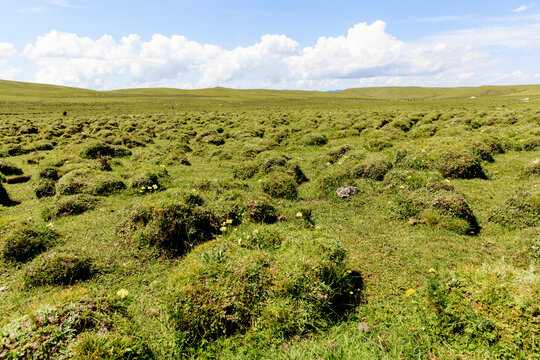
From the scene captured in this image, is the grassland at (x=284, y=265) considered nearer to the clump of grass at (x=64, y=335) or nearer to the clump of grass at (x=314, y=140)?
the clump of grass at (x=64, y=335)

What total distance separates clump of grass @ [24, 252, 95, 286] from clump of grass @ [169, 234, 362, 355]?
3.51 metres

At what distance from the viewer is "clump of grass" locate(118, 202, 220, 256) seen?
8602 millimetres

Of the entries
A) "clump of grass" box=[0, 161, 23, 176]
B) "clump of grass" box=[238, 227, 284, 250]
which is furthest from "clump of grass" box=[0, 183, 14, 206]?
"clump of grass" box=[238, 227, 284, 250]

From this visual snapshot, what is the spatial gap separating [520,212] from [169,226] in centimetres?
1312

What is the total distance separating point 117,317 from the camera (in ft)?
16.6

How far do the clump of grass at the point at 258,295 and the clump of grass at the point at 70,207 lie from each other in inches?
328

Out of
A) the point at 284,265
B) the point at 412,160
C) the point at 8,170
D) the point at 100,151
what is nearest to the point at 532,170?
the point at 412,160

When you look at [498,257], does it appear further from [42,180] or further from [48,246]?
[42,180]

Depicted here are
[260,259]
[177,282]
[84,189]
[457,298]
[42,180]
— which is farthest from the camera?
[42,180]

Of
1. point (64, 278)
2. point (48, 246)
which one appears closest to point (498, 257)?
point (64, 278)

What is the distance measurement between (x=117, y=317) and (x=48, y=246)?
5955mm

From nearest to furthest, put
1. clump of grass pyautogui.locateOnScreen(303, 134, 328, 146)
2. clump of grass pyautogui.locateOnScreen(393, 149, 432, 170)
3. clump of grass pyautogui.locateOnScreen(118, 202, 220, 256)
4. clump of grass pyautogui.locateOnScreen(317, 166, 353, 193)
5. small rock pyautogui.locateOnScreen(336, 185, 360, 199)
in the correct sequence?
clump of grass pyautogui.locateOnScreen(118, 202, 220, 256)
small rock pyautogui.locateOnScreen(336, 185, 360, 199)
clump of grass pyautogui.locateOnScreen(317, 166, 353, 193)
clump of grass pyautogui.locateOnScreen(393, 149, 432, 170)
clump of grass pyautogui.locateOnScreen(303, 134, 328, 146)

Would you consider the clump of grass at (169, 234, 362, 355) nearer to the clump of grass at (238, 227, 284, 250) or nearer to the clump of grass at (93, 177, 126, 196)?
the clump of grass at (238, 227, 284, 250)

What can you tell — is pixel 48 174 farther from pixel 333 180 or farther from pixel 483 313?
pixel 483 313
